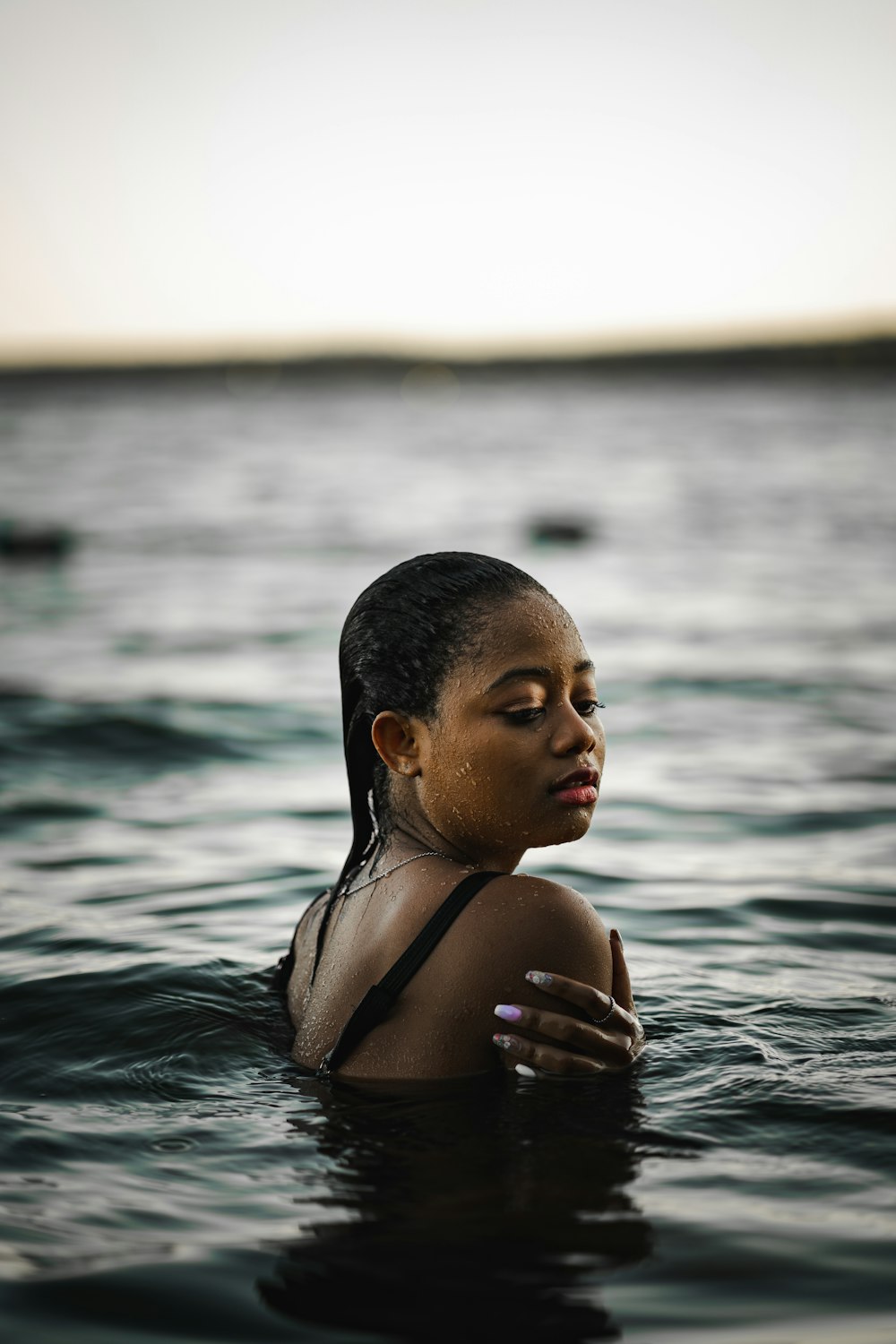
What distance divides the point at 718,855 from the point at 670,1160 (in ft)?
12.6

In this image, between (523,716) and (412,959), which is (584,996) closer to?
(412,959)

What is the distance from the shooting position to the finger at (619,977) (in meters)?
3.75

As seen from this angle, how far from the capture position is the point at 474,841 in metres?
3.79

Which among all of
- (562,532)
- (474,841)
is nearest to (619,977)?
(474,841)

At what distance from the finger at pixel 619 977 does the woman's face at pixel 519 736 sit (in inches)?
11.1

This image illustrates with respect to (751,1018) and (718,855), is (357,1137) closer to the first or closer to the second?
(751,1018)

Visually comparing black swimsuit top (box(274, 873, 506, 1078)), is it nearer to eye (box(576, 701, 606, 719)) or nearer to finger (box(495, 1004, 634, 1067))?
finger (box(495, 1004, 634, 1067))

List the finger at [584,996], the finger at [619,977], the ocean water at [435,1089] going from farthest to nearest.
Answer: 1. the finger at [619,977]
2. the finger at [584,996]
3. the ocean water at [435,1089]

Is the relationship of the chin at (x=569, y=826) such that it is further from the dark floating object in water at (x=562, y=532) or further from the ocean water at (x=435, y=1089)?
the dark floating object in water at (x=562, y=532)

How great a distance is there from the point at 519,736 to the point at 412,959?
57cm

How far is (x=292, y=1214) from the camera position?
339cm

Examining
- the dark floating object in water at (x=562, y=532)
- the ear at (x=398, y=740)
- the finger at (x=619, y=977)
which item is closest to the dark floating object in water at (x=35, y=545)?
the dark floating object in water at (x=562, y=532)

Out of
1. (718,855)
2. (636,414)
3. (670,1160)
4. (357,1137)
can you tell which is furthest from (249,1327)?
(636,414)

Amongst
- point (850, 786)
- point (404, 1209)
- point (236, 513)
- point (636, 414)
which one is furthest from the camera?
point (636, 414)
